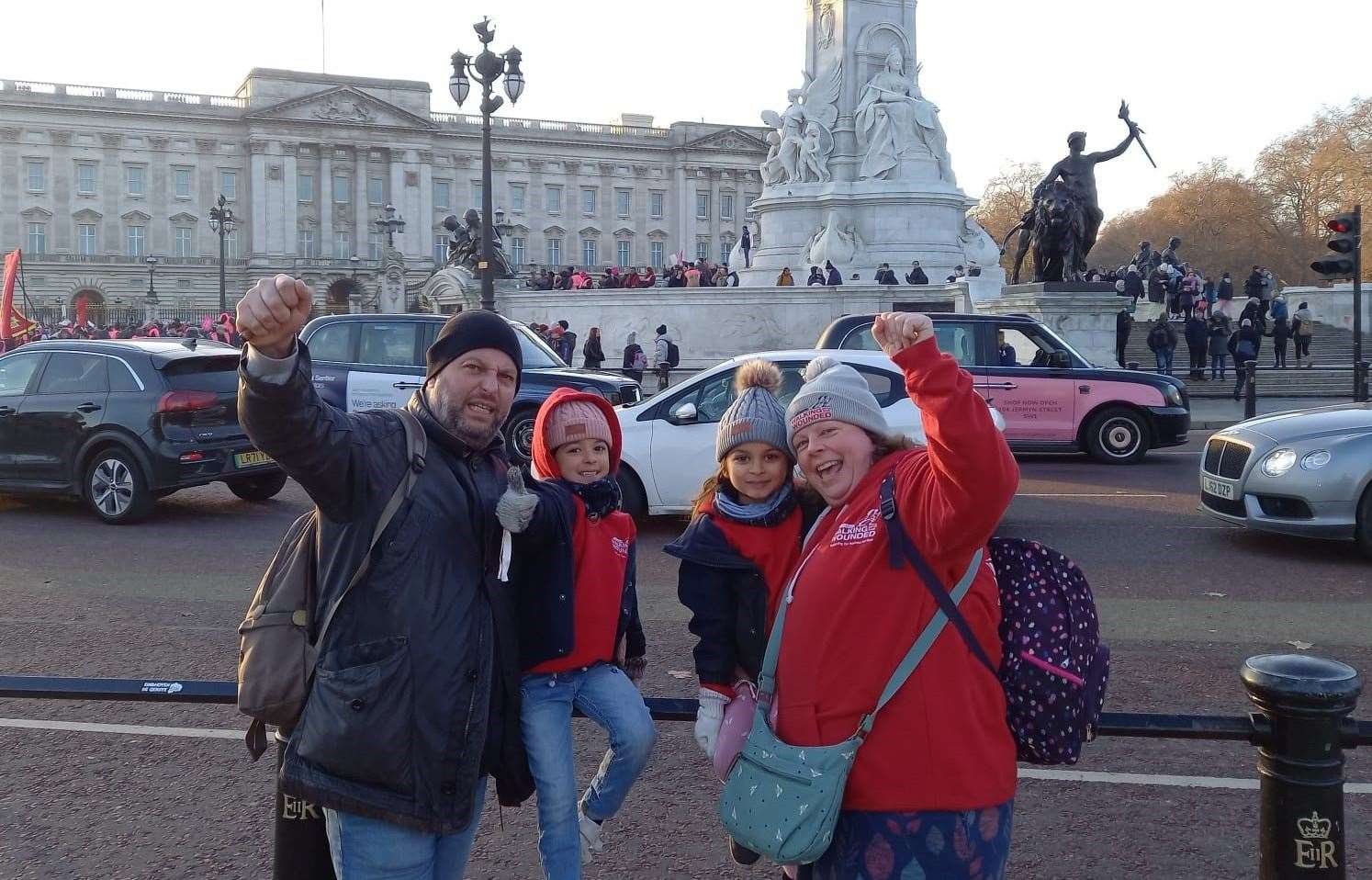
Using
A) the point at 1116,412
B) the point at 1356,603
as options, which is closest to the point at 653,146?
the point at 1116,412

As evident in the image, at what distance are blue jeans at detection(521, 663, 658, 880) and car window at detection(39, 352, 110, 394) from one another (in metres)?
9.69

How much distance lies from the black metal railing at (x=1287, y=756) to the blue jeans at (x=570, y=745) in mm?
540

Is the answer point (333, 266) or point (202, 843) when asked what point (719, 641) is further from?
point (333, 266)

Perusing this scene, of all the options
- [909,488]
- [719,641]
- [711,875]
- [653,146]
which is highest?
[653,146]

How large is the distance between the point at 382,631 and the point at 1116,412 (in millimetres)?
13874

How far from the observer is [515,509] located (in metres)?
2.63

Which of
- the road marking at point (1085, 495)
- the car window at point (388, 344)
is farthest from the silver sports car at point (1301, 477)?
the car window at point (388, 344)

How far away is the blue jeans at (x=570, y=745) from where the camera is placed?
312 centimetres

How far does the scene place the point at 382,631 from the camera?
248 cm

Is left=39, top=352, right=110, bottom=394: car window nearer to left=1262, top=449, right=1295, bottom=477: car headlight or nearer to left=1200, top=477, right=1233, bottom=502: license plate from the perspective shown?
left=1200, top=477, right=1233, bottom=502: license plate

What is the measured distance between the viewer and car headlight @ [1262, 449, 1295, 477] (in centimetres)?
919

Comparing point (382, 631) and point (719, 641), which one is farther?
point (719, 641)

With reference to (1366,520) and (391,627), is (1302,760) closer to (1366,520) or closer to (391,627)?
(391,627)

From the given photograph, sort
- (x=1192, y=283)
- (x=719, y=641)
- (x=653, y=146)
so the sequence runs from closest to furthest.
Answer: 1. (x=719, y=641)
2. (x=1192, y=283)
3. (x=653, y=146)
